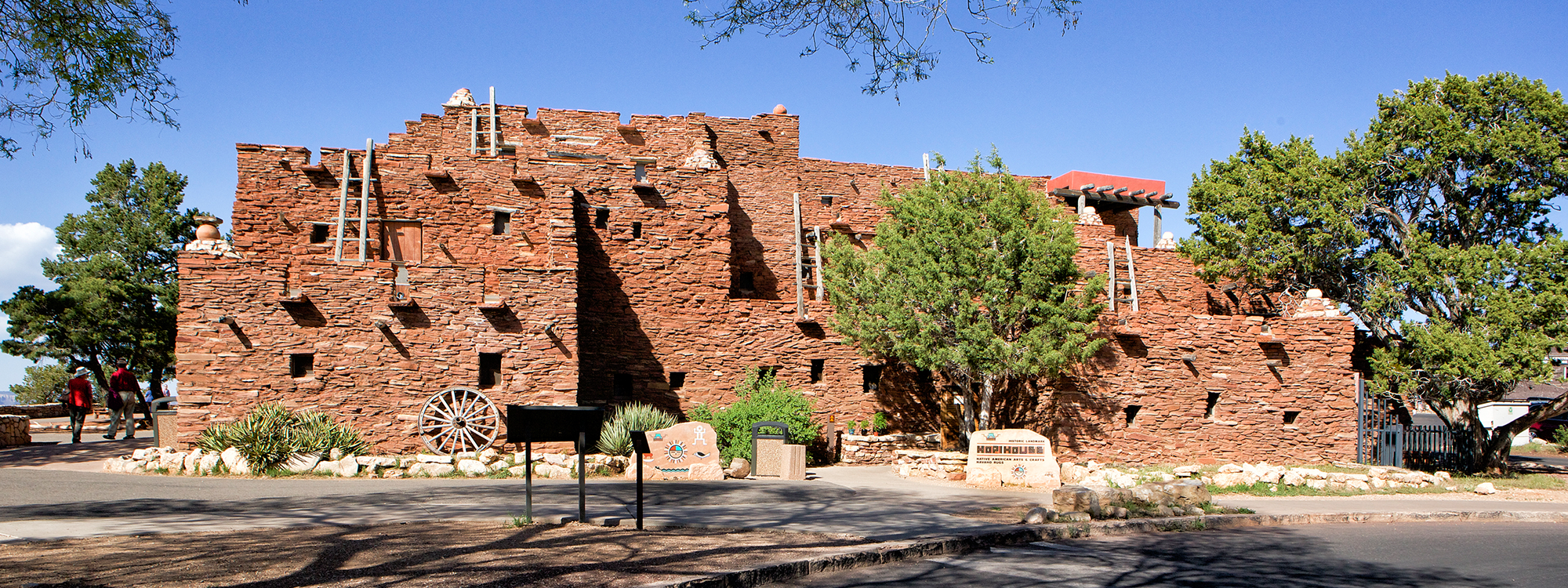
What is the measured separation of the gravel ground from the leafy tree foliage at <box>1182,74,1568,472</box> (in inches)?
717

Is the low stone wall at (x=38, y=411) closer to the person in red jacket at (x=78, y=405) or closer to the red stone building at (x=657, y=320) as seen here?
the person in red jacket at (x=78, y=405)

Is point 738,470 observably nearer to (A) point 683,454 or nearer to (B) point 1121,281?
(A) point 683,454

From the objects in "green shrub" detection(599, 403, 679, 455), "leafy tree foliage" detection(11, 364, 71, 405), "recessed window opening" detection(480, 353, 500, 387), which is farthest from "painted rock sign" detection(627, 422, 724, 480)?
"leafy tree foliage" detection(11, 364, 71, 405)

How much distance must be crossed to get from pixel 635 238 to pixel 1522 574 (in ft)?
57.2

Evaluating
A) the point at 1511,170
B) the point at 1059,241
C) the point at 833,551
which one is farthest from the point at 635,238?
the point at 1511,170

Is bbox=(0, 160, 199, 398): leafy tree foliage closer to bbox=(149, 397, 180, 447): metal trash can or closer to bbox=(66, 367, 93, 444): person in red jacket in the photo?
bbox=(66, 367, 93, 444): person in red jacket

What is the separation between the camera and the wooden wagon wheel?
59.0ft

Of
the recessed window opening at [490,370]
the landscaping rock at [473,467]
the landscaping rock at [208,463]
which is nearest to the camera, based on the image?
the landscaping rock at [208,463]

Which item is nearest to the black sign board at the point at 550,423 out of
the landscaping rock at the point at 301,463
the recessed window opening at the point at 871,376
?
the landscaping rock at the point at 301,463

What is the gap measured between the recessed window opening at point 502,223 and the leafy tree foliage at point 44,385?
100 ft

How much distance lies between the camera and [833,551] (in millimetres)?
8406

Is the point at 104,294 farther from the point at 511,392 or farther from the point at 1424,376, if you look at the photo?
the point at 1424,376

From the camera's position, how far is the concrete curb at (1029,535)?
7.42 meters

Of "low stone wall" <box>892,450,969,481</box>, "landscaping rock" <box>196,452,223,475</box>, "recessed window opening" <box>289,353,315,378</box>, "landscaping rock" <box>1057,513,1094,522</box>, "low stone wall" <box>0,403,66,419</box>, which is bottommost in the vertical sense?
"low stone wall" <box>0,403,66,419</box>
